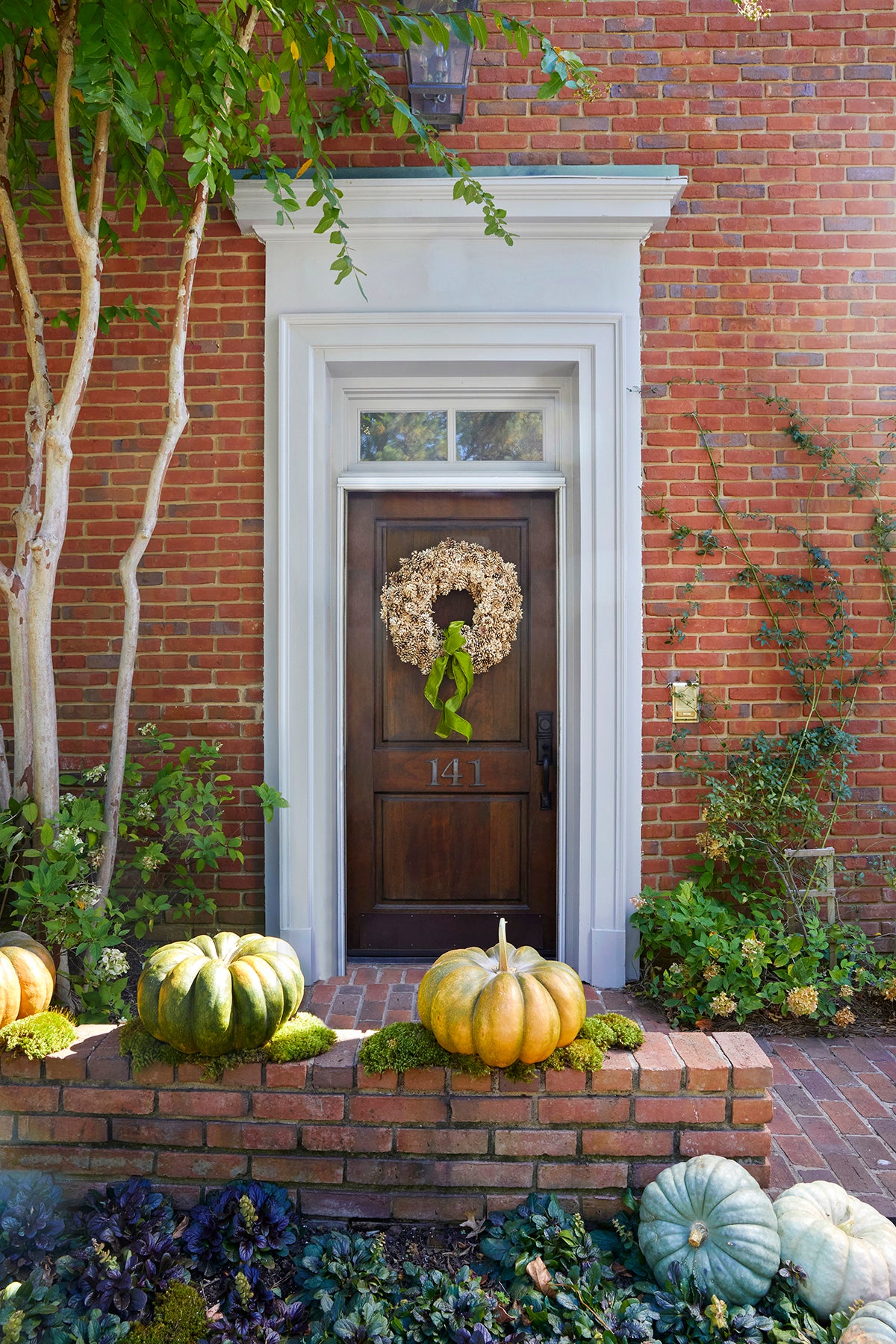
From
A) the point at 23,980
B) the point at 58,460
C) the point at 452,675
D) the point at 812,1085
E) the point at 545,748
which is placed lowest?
the point at 812,1085

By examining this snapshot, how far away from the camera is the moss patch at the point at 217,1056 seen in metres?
2.12

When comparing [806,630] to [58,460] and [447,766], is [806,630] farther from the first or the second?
[58,460]

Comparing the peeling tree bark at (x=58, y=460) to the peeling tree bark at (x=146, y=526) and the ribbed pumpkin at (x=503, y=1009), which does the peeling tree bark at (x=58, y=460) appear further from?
the ribbed pumpkin at (x=503, y=1009)

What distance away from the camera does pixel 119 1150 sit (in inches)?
84.1

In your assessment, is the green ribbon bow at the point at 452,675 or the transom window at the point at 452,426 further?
the transom window at the point at 452,426

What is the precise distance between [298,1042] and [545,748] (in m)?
2.04

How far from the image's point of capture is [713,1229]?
188 centimetres

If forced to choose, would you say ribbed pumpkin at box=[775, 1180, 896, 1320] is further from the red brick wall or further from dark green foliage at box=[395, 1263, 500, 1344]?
the red brick wall

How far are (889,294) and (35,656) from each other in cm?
383

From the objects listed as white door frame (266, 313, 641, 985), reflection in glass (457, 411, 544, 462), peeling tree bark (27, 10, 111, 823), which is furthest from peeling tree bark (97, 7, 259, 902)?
reflection in glass (457, 411, 544, 462)

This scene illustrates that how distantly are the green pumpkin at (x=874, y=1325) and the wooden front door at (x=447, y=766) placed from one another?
2248 mm

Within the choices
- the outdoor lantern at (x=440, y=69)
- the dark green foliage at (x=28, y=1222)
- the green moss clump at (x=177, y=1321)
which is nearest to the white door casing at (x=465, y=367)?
the outdoor lantern at (x=440, y=69)

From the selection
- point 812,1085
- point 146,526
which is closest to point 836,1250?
point 812,1085

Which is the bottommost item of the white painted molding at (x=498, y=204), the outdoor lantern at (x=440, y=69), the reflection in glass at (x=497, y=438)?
the reflection in glass at (x=497, y=438)
